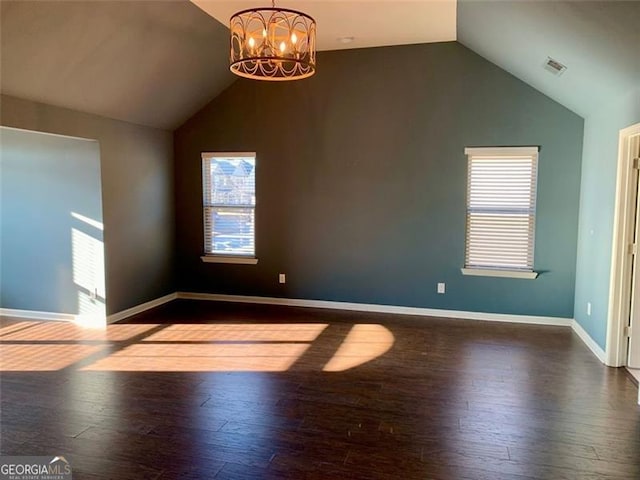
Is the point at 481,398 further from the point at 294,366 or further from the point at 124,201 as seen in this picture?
the point at 124,201

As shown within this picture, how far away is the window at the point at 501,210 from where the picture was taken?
5.20 m

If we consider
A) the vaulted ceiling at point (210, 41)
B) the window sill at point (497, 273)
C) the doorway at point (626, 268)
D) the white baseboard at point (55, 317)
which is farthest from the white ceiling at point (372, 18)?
the white baseboard at point (55, 317)

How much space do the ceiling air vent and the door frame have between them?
73 cm

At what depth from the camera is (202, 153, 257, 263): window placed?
618 centimetres

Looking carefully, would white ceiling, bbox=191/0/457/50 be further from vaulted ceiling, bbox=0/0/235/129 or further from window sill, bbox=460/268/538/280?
window sill, bbox=460/268/538/280

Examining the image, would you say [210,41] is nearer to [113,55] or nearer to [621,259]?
[113,55]

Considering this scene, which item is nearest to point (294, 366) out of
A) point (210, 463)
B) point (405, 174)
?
point (210, 463)

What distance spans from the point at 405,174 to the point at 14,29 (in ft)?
12.9

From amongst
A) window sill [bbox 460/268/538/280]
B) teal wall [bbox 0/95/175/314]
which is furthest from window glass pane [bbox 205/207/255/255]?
window sill [bbox 460/268/538/280]

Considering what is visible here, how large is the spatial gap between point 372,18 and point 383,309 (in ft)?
10.7

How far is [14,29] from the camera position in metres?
3.33

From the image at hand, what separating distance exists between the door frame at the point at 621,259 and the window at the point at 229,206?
Answer: 13.1 feet

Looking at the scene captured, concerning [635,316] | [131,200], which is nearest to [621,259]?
[635,316]

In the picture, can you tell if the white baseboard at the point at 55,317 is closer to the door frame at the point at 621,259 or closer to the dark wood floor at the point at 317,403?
the dark wood floor at the point at 317,403
